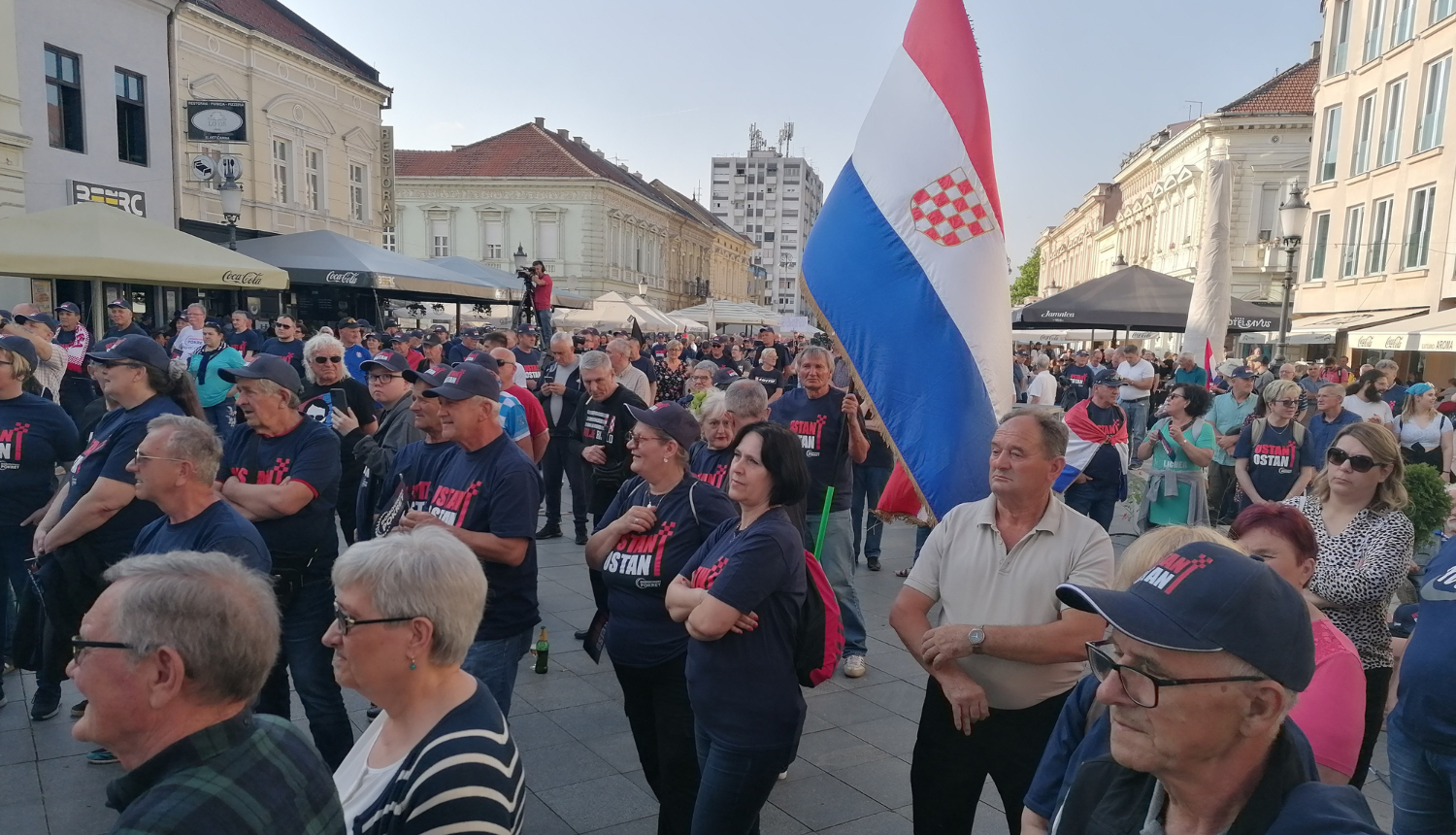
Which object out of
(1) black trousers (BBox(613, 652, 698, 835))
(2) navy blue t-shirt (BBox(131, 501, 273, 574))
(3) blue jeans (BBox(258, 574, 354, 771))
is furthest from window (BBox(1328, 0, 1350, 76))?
(2) navy blue t-shirt (BBox(131, 501, 273, 574))

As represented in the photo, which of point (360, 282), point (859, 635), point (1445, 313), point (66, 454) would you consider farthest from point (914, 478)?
point (1445, 313)

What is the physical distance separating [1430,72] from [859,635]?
25.8 m

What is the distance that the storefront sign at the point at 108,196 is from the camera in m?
17.7

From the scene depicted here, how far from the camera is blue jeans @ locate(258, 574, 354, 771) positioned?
12.6 ft

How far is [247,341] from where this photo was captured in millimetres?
12398

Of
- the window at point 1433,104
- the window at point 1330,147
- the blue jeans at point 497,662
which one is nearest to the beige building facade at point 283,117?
the blue jeans at point 497,662

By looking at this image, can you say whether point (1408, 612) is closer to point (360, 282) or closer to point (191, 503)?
point (191, 503)

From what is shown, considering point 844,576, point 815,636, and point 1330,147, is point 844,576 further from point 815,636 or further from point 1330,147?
point 1330,147

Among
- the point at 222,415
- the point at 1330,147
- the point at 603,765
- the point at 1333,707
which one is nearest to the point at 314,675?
the point at 603,765

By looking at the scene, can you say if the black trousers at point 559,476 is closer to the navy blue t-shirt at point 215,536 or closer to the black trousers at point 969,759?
the navy blue t-shirt at point 215,536

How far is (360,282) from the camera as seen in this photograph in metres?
16.0

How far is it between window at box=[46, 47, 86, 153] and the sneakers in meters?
17.2

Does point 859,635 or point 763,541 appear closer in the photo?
point 763,541

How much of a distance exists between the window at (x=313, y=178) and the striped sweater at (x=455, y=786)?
27.2 m
